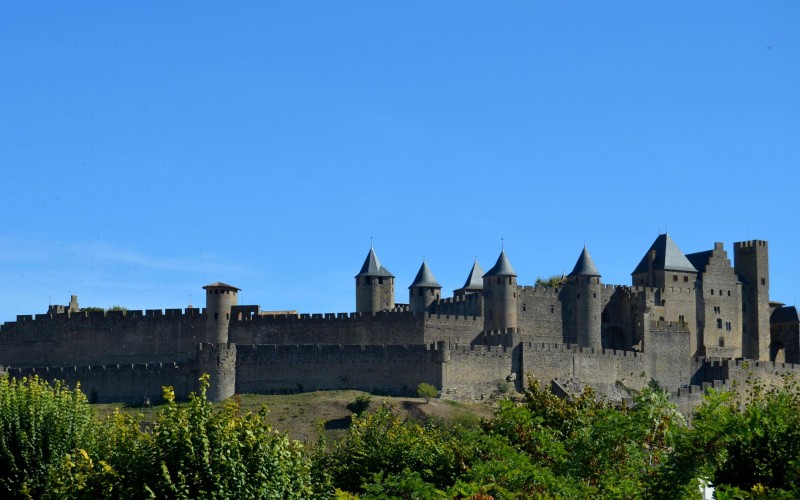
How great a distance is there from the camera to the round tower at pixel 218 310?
7394cm

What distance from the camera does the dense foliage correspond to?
2728 cm

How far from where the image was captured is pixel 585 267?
253 feet

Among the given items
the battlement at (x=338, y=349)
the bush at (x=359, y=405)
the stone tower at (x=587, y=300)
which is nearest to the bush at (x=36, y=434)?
the bush at (x=359, y=405)

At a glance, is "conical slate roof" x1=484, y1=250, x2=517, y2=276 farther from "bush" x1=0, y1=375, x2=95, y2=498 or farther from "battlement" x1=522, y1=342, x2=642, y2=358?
"bush" x1=0, y1=375, x2=95, y2=498

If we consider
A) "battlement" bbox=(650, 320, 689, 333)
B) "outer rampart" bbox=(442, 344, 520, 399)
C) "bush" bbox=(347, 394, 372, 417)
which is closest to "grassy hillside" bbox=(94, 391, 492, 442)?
"bush" bbox=(347, 394, 372, 417)

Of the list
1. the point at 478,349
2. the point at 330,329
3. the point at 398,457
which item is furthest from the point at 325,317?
the point at 398,457

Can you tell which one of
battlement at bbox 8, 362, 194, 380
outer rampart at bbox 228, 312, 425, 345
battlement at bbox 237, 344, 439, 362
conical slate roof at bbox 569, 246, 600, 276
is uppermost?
conical slate roof at bbox 569, 246, 600, 276

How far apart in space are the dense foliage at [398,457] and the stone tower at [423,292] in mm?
40587

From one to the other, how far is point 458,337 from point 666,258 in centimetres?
1274

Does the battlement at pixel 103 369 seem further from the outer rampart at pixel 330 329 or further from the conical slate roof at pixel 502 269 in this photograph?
the conical slate roof at pixel 502 269

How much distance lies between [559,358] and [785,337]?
1668 cm

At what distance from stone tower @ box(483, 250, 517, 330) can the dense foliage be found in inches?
1436

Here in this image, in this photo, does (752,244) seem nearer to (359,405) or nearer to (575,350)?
(575,350)

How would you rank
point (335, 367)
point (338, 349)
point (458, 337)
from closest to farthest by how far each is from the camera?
point (335, 367) → point (338, 349) → point (458, 337)
